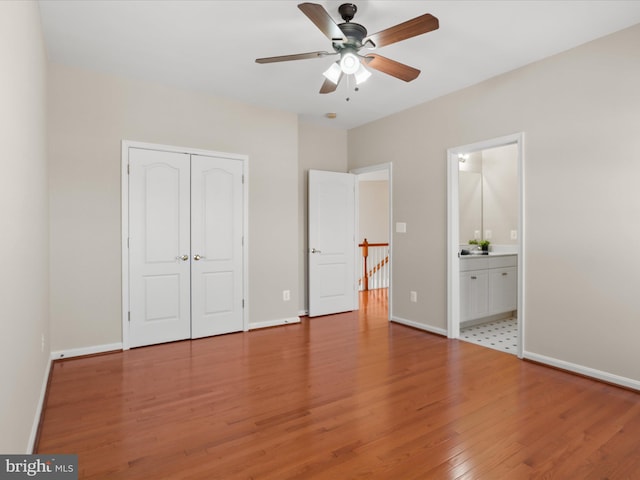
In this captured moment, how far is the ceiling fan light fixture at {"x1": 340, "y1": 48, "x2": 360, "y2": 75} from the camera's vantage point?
270 centimetres

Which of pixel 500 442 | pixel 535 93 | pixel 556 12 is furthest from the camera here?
pixel 535 93

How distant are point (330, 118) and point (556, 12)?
2997 mm

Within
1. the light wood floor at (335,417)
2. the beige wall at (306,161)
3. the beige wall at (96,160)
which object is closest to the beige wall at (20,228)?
the light wood floor at (335,417)

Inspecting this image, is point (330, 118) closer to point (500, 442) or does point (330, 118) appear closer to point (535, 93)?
point (535, 93)

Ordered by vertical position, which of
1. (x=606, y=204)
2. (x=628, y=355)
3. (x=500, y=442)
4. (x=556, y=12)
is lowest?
(x=500, y=442)

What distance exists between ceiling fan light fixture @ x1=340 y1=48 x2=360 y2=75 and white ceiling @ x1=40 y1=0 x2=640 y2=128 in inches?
12.4

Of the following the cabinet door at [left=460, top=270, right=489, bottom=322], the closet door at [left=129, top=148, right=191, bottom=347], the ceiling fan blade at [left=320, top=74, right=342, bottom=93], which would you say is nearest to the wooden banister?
the cabinet door at [left=460, top=270, right=489, bottom=322]

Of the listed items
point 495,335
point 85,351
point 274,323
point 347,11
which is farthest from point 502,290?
point 85,351

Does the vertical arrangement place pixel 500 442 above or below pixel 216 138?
below

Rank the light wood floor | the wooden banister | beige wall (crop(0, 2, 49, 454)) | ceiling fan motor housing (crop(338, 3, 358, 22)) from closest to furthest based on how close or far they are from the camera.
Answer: beige wall (crop(0, 2, 49, 454)) < the light wood floor < ceiling fan motor housing (crop(338, 3, 358, 22)) < the wooden banister

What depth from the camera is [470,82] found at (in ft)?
13.3

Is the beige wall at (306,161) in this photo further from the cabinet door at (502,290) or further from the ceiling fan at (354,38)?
the cabinet door at (502,290)

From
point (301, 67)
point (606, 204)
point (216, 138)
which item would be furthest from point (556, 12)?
point (216, 138)

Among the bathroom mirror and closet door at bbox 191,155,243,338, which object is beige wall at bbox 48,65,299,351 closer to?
closet door at bbox 191,155,243,338
